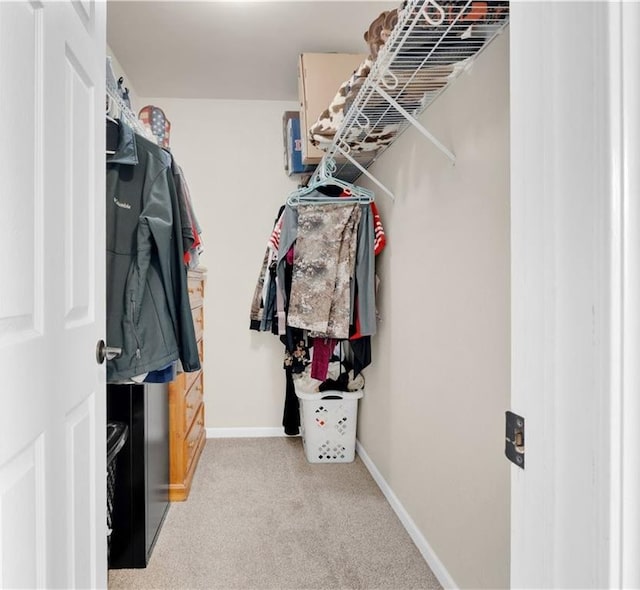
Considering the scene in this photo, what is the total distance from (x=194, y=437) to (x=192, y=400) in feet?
0.83

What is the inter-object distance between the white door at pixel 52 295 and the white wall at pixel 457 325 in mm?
1072

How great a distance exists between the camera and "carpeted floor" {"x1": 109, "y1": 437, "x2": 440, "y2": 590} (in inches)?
72.9

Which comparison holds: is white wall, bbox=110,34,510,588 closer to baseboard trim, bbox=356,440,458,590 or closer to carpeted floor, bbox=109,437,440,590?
baseboard trim, bbox=356,440,458,590

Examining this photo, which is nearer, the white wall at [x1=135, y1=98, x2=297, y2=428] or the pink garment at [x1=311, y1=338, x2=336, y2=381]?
the pink garment at [x1=311, y1=338, x2=336, y2=381]

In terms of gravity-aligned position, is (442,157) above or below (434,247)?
above

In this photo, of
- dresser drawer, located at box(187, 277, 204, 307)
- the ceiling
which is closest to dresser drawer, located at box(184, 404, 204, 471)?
dresser drawer, located at box(187, 277, 204, 307)

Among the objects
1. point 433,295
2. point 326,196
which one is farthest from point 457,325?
point 326,196

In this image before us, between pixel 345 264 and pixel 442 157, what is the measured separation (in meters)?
0.95

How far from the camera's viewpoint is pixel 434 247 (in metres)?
1.91

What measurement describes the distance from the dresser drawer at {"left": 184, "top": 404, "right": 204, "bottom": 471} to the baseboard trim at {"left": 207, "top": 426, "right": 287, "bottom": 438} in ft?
0.67

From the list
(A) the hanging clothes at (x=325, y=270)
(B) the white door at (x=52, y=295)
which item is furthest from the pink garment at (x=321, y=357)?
(B) the white door at (x=52, y=295)

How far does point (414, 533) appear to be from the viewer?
2.11m
